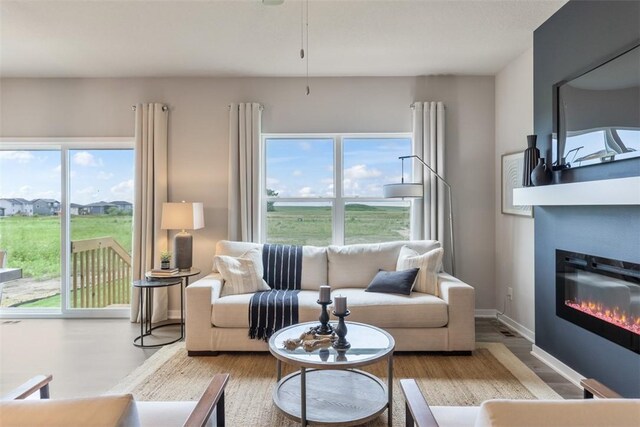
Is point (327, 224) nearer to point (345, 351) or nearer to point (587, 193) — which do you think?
point (345, 351)

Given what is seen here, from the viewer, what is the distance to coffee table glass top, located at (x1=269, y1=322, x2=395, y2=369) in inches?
75.3

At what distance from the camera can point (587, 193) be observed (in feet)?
7.22

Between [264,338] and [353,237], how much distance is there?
1.66 m

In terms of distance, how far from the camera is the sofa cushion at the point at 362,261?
353 cm

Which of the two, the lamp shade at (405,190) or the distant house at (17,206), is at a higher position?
the lamp shade at (405,190)

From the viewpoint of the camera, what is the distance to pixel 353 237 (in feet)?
13.6

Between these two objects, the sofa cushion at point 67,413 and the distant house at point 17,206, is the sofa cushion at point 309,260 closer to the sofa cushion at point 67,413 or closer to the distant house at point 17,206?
the distant house at point 17,206

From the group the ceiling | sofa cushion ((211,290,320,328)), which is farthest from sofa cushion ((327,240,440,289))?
the ceiling

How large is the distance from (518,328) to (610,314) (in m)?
1.37

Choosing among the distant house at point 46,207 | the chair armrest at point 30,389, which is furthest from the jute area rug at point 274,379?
the distant house at point 46,207

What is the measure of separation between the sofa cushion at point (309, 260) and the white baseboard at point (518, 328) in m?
1.97

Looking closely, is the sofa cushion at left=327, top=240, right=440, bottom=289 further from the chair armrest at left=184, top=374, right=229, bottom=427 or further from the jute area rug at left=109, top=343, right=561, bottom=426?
the chair armrest at left=184, top=374, right=229, bottom=427

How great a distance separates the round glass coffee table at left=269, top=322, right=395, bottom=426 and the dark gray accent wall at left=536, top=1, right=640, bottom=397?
138 cm

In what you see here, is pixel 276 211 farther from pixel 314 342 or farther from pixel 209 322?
pixel 314 342
